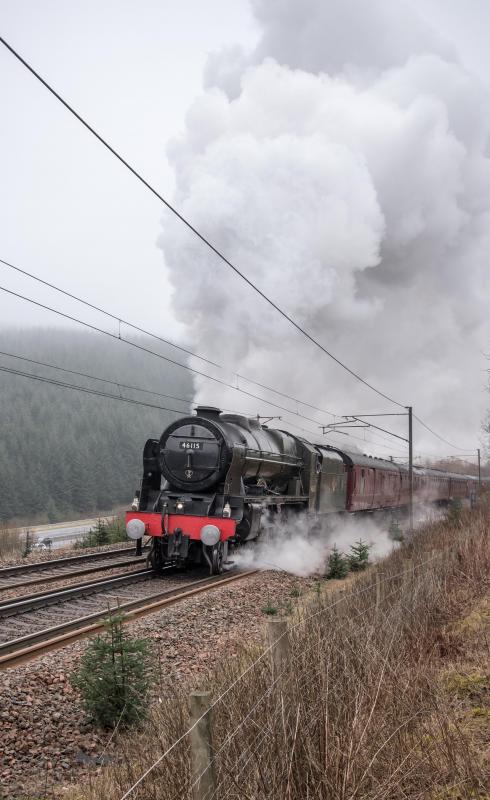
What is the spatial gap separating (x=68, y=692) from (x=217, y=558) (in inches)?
248

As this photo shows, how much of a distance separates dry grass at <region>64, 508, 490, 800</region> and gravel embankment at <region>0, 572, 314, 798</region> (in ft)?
1.22

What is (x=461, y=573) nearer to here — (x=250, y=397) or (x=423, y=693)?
(x=423, y=693)

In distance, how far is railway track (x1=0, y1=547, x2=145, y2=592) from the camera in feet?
37.0

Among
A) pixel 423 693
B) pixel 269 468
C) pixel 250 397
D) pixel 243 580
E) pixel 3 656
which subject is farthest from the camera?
pixel 250 397

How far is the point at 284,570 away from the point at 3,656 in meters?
7.50

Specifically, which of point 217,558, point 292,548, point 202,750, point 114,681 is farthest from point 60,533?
point 202,750

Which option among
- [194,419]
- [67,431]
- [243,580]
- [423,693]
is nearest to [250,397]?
[194,419]

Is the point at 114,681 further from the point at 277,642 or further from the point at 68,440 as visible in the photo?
the point at 68,440

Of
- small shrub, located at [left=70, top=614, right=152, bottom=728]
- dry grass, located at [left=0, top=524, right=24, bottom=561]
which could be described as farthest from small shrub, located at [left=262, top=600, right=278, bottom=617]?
dry grass, located at [left=0, top=524, right=24, bottom=561]

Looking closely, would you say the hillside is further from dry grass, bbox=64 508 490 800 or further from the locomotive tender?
dry grass, bbox=64 508 490 800

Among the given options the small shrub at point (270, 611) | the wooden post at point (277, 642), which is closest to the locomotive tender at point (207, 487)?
the small shrub at point (270, 611)

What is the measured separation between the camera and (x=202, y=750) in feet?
8.71

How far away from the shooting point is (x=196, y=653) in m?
6.94

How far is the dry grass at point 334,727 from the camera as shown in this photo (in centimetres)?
293
